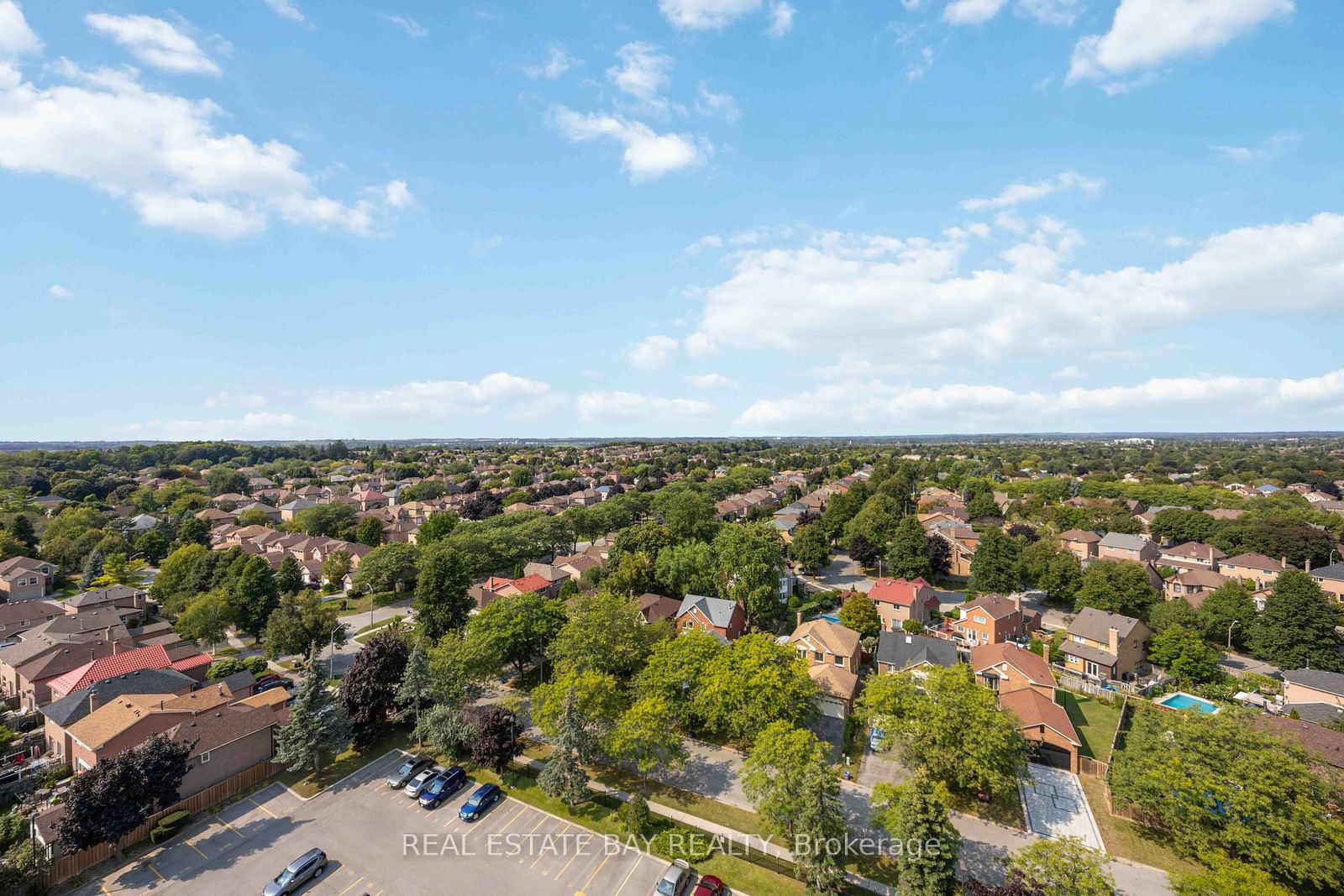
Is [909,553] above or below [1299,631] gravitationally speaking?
above

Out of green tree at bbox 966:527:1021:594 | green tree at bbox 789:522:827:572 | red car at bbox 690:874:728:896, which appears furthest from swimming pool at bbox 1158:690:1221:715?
red car at bbox 690:874:728:896

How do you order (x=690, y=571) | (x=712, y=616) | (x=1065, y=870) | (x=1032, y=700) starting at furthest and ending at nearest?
(x=690, y=571) → (x=712, y=616) → (x=1032, y=700) → (x=1065, y=870)

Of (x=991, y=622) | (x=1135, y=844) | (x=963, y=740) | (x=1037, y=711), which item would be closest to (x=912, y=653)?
(x=1037, y=711)

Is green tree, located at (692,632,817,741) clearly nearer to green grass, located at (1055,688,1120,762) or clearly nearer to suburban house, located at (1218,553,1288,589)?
green grass, located at (1055,688,1120,762)

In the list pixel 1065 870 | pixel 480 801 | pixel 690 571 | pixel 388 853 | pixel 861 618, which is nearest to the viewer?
pixel 1065 870

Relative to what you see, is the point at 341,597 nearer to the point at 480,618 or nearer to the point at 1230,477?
the point at 480,618

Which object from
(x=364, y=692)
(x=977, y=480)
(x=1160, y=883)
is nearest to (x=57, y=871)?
(x=364, y=692)

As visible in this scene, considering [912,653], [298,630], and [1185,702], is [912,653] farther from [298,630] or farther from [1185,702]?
[298,630]
